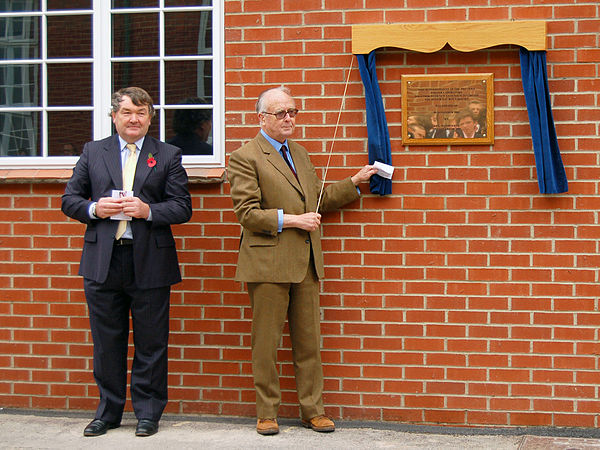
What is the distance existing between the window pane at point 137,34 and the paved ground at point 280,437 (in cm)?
245

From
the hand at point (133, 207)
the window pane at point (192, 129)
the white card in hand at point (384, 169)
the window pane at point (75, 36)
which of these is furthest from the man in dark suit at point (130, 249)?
the white card in hand at point (384, 169)

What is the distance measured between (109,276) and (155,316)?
37 cm

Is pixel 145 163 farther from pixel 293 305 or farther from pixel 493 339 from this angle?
pixel 493 339

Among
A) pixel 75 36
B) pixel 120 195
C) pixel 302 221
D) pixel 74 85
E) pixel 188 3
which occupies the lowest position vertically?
pixel 302 221

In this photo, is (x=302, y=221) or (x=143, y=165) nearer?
(x=302, y=221)

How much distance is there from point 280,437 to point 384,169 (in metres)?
1.75

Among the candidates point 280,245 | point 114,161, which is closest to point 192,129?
point 114,161

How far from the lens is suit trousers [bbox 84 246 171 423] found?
4.98 m

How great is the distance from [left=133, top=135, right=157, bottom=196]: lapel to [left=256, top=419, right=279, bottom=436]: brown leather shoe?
1.58 m

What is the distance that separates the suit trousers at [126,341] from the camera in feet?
16.3

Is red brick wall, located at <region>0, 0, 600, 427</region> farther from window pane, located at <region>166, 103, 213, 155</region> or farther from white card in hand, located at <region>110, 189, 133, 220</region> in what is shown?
white card in hand, located at <region>110, 189, 133, 220</region>

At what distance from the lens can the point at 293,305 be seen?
5059 mm

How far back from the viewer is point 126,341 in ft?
16.9

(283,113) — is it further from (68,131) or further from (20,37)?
(20,37)
